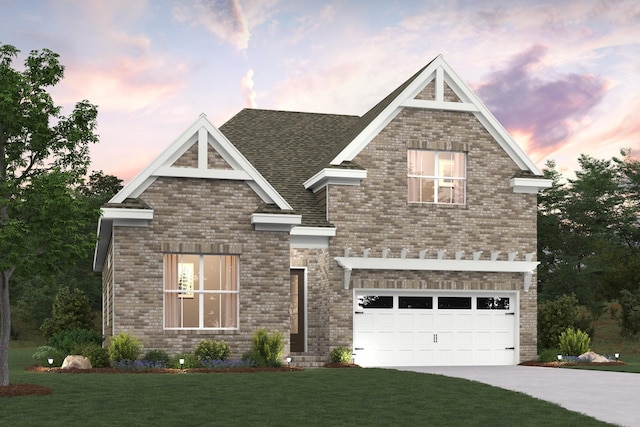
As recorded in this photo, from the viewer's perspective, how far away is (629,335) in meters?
50.2

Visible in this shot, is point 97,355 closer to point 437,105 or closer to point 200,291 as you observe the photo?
point 200,291

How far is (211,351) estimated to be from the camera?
25.7 metres

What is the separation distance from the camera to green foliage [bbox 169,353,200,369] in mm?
24906

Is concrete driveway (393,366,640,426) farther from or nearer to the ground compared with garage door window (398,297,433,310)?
nearer to the ground

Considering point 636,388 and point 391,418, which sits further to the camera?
point 636,388

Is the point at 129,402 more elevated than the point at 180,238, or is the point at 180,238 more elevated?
the point at 180,238

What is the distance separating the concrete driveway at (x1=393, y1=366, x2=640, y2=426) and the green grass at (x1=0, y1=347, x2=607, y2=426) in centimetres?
65

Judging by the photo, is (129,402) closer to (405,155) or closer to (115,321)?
(115,321)

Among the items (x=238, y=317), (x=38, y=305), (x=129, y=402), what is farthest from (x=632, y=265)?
(x=129, y=402)

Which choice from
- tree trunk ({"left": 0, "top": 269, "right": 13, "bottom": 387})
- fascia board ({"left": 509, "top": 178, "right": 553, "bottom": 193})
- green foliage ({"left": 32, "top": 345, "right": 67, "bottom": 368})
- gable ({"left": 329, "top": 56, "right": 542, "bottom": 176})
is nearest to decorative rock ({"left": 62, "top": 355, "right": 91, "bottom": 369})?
green foliage ({"left": 32, "top": 345, "right": 67, "bottom": 368})

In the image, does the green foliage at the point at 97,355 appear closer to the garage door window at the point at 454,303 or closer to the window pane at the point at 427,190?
the garage door window at the point at 454,303

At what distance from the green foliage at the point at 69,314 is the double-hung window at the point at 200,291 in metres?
10.8

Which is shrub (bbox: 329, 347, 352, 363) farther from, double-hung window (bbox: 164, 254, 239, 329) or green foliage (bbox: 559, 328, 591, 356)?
green foliage (bbox: 559, 328, 591, 356)

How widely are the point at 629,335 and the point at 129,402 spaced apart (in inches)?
1594
